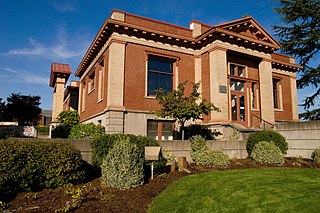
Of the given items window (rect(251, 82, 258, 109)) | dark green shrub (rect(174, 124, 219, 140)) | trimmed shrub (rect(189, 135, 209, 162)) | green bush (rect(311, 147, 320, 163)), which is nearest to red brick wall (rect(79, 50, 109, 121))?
dark green shrub (rect(174, 124, 219, 140))

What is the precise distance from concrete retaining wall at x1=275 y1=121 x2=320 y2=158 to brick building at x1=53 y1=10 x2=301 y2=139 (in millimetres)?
3395

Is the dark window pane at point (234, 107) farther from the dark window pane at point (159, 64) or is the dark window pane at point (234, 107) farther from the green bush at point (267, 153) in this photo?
the green bush at point (267, 153)

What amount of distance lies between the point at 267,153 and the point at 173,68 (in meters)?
8.42

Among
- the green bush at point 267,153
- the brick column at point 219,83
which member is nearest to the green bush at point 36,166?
the green bush at point 267,153

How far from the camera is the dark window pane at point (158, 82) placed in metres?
15.7

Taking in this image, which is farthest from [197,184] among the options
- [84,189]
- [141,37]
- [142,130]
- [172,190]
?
[141,37]

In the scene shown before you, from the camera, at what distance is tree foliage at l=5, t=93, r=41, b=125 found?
33062 millimetres

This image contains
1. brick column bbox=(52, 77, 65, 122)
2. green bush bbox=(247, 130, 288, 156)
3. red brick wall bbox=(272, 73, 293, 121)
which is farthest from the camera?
brick column bbox=(52, 77, 65, 122)

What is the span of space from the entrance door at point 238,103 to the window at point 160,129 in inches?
178

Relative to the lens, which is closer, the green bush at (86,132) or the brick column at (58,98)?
the green bush at (86,132)

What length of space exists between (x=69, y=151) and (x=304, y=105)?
2508 cm

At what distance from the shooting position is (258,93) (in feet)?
59.0

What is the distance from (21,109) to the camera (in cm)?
3325

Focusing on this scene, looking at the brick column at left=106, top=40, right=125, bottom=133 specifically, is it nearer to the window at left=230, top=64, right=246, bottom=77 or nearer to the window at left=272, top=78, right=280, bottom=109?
the window at left=230, top=64, right=246, bottom=77
